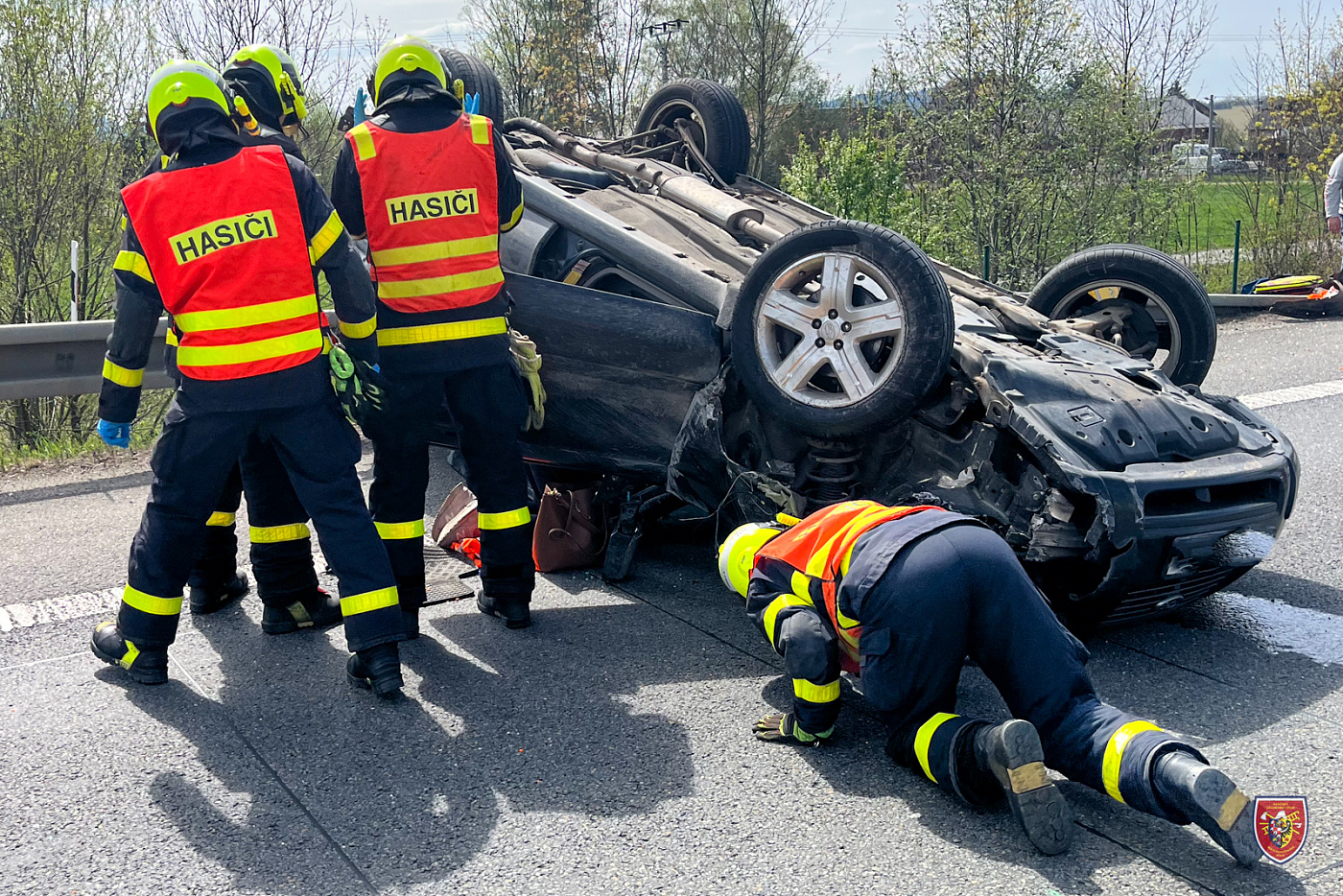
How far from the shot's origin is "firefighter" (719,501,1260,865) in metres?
2.78

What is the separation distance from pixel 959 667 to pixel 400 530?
2.13m

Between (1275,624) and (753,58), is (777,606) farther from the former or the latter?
(753,58)

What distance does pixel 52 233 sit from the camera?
9.82 metres

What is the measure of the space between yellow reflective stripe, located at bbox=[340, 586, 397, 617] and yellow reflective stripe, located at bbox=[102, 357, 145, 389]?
981 millimetres

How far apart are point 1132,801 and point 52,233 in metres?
9.69

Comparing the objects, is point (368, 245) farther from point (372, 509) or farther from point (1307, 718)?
point (1307, 718)

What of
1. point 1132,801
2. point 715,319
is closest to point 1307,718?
point 1132,801

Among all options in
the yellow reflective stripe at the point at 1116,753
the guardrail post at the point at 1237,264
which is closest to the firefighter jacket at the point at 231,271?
the yellow reflective stripe at the point at 1116,753

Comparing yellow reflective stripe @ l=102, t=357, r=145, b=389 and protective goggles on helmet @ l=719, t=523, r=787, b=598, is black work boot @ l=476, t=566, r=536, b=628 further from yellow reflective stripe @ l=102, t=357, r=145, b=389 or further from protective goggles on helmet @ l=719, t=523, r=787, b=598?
yellow reflective stripe @ l=102, t=357, r=145, b=389

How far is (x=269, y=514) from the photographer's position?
424cm

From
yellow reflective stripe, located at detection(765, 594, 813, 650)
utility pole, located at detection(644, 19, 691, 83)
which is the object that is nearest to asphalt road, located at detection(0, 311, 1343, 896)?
yellow reflective stripe, located at detection(765, 594, 813, 650)

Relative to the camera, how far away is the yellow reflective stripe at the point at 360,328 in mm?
3891

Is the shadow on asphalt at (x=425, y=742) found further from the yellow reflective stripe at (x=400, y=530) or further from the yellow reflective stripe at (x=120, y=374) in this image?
the yellow reflective stripe at (x=120, y=374)

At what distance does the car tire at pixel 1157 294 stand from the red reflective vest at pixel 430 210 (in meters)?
2.40
